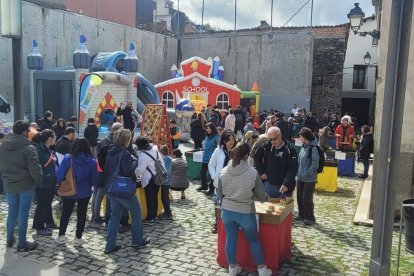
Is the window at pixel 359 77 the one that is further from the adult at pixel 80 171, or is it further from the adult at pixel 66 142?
the adult at pixel 80 171

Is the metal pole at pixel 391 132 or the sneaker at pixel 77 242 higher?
the metal pole at pixel 391 132

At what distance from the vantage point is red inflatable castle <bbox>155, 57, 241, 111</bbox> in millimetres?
22125

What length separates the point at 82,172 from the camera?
5.85m

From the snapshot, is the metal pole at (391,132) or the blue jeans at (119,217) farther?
the blue jeans at (119,217)

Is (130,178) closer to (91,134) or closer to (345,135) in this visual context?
(91,134)

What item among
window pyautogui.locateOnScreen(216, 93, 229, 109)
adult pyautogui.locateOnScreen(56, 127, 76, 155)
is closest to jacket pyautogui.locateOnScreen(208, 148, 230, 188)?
adult pyautogui.locateOnScreen(56, 127, 76, 155)

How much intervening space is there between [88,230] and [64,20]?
17343 mm

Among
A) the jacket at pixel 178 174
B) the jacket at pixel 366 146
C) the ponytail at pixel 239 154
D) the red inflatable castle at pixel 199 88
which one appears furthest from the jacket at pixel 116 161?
the red inflatable castle at pixel 199 88

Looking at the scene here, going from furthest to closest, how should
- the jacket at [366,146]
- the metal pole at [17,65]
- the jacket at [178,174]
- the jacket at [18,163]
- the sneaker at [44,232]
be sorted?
the jacket at [366,146], the jacket at [178,174], the sneaker at [44,232], the metal pole at [17,65], the jacket at [18,163]

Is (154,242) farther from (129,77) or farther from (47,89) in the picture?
(47,89)

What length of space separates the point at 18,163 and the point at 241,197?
3.03m

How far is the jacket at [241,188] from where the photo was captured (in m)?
4.79

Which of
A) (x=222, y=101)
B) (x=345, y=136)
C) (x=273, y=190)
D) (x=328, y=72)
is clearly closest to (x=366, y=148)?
(x=345, y=136)

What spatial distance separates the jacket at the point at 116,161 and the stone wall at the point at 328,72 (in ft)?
73.4
